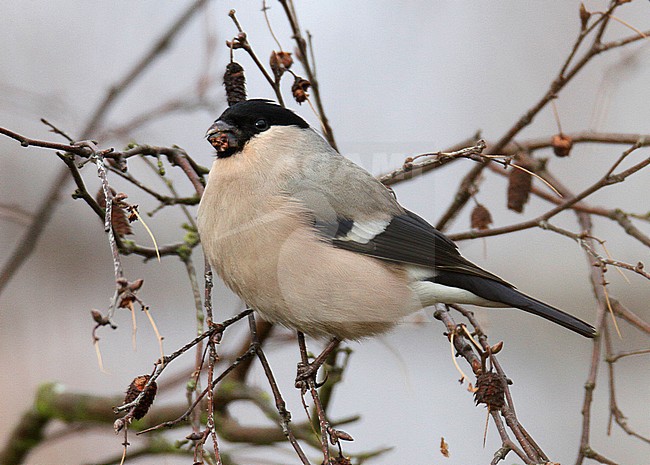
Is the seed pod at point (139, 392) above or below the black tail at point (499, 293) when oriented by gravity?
above

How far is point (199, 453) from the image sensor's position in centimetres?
119

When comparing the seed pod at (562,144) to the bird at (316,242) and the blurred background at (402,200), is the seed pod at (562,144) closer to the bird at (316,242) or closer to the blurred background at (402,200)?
the bird at (316,242)

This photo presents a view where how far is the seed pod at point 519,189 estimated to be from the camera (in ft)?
5.76

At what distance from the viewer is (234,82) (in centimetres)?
161

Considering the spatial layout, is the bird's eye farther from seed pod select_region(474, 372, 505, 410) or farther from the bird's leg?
seed pod select_region(474, 372, 505, 410)

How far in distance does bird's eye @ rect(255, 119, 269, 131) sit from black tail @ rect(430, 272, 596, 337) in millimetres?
491

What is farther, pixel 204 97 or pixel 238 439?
pixel 204 97

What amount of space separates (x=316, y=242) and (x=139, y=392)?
25.3 inches

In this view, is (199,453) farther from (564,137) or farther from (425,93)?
(425,93)

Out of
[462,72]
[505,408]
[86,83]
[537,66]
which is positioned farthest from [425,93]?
[505,408]

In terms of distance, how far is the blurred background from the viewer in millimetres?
2906

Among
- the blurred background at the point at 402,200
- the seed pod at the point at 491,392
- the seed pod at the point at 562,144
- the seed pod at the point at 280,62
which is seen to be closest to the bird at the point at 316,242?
the seed pod at the point at 280,62

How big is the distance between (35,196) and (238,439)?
5.35ft

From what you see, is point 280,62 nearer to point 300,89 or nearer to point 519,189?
point 300,89
